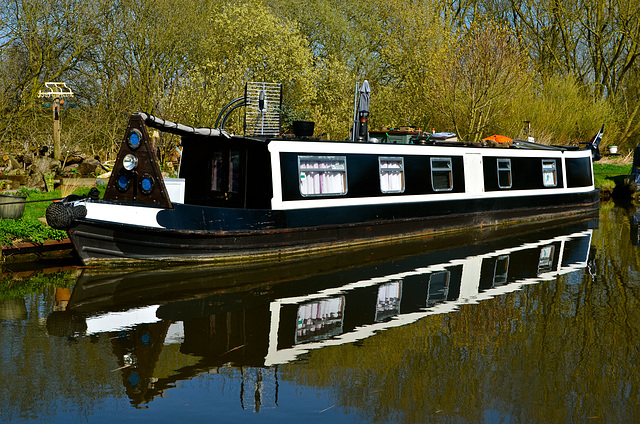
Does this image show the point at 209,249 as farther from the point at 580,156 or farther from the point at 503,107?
the point at 503,107

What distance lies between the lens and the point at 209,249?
1048 centimetres

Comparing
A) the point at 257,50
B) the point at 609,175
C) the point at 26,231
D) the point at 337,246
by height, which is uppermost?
the point at 257,50

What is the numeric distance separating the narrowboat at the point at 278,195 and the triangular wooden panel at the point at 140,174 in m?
0.01

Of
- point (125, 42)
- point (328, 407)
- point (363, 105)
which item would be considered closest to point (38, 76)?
point (125, 42)

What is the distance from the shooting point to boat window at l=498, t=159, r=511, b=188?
16.1m

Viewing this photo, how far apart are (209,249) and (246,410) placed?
17.8 feet

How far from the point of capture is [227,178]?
1149 cm

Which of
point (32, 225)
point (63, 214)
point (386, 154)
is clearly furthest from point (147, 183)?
point (386, 154)

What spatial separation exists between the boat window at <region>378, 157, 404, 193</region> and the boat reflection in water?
1.19 metres

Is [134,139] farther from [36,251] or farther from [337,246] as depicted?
[337,246]

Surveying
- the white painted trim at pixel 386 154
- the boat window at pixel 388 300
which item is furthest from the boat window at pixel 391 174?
the boat window at pixel 388 300

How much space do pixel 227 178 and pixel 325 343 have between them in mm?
5145

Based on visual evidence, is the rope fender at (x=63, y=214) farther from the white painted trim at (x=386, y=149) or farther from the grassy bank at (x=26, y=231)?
the white painted trim at (x=386, y=149)

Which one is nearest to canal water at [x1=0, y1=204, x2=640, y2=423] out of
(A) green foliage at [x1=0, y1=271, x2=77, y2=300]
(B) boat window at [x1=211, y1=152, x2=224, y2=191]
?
(A) green foliage at [x1=0, y1=271, x2=77, y2=300]
